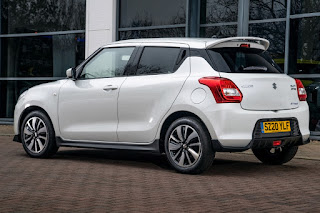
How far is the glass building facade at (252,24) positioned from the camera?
1325cm

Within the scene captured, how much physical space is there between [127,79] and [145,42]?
0.61m

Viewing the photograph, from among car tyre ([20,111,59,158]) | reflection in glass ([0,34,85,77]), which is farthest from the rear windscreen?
reflection in glass ([0,34,85,77])

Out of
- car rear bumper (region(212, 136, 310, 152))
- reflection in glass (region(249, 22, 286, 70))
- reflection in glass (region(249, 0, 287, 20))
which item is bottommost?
car rear bumper (region(212, 136, 310, 152))

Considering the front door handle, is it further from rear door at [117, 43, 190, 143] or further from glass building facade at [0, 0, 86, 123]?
glass building facade at [0, 0, 86, 123]

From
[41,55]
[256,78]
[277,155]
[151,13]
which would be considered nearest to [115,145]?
[256,78]

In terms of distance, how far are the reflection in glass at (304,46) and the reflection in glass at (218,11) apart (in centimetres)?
152

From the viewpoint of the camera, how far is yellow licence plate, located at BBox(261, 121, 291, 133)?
7731 mm

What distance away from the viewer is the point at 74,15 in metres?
17.2

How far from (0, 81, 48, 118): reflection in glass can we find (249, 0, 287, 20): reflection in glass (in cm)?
751

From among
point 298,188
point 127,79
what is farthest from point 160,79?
point 298,188

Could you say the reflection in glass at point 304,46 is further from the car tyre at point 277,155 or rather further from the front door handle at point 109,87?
the front door handle at point 109,87

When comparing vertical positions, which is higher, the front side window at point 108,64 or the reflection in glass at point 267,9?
the reflection in glass at point 267,9

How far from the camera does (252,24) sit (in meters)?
14.2

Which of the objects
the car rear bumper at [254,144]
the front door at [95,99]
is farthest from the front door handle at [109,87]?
the car rear bumper at [254,144]
